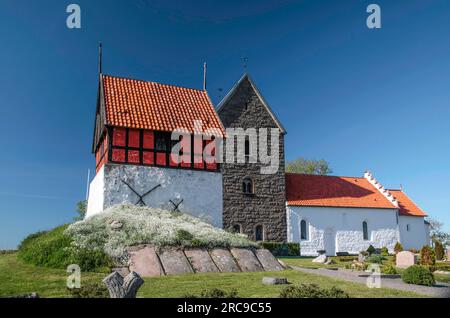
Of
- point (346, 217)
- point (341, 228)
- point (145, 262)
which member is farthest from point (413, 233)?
point (145, 262)

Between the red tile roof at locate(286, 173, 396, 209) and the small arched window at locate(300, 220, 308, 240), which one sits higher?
the red tile roof at locate(286, 173, 396, 209)

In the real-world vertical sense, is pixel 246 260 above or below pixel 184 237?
below

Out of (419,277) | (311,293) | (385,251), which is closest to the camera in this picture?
(311,293)

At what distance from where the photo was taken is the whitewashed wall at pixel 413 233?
3662 cm

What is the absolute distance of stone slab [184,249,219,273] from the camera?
17797 millimetres

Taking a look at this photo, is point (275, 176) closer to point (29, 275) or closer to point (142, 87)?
point (142, 87)

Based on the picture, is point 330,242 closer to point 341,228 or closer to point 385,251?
point 341,228

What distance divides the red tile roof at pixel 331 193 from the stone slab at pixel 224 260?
1257cm

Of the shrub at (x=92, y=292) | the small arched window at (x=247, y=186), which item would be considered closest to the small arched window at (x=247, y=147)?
the small arched window at (x=247, y=186)

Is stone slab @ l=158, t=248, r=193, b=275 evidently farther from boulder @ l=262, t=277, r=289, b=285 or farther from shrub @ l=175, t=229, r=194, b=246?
boulder @ l=262, t=277, r=289, b=285

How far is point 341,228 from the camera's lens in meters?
33.3

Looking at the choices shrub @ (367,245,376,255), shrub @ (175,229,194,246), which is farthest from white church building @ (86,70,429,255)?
shrub @ (175,229,194,246)

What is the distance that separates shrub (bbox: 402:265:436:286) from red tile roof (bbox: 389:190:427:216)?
74.6 feet

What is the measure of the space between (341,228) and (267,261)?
15.3m
